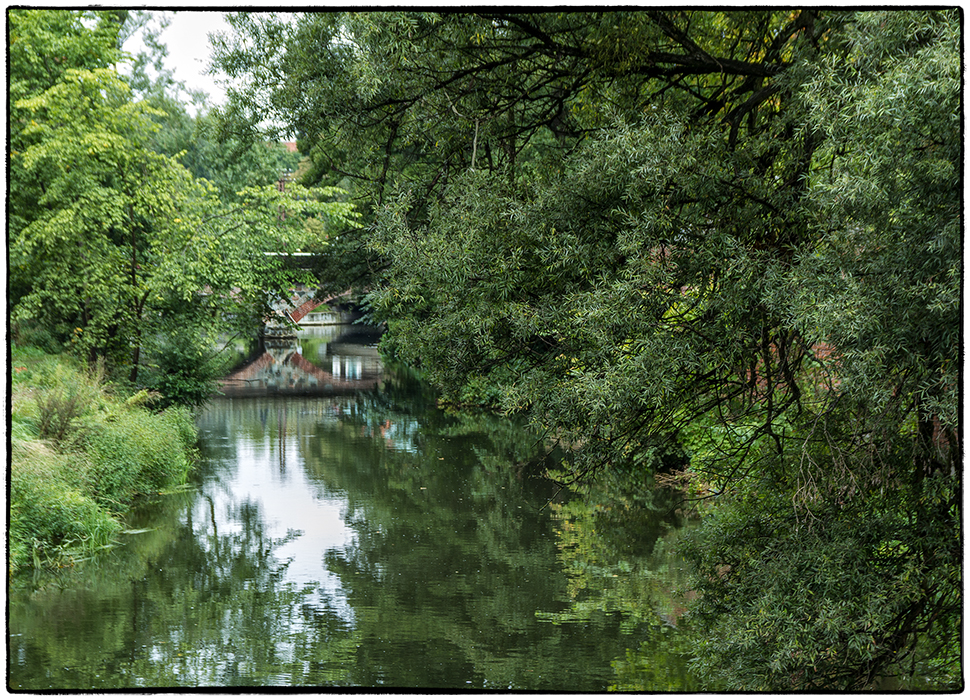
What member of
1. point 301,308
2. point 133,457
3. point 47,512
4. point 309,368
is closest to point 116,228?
point 133,457

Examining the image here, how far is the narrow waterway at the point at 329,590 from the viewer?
25.2 feet

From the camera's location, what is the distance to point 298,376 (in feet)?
97.3

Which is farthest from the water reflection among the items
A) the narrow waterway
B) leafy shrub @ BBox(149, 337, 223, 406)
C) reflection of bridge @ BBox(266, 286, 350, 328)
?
the narrow waterway

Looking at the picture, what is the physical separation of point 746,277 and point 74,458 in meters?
9.26

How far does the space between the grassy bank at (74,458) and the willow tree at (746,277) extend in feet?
17.6

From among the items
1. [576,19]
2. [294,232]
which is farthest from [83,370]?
[576,19]

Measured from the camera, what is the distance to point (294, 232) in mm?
16453

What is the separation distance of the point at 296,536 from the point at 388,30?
7628 millimetres

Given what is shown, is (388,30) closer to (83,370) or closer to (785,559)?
(785,559)

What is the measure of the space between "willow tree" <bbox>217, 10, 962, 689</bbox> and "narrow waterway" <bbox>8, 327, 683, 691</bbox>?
4.84ft

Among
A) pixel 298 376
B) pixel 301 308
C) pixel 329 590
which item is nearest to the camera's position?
pixel 329 590

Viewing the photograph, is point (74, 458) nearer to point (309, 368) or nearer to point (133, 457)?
point (133, 457)

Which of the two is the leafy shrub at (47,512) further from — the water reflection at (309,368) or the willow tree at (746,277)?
the water reflection at (309,368)

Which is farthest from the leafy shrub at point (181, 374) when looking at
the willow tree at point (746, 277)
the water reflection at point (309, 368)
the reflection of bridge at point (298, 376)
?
the willow tree at point (746, 277)
